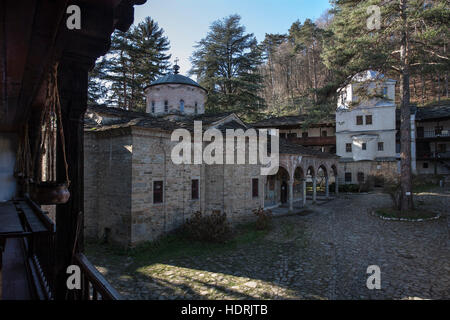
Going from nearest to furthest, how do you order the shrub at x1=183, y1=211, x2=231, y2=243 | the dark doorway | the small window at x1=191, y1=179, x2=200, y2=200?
1. the shrub at x1=183, y1=211, x2=231, y2=243
2. the small window at x1=191, y1=179, x2=200, y2=200
3. the dark doorway

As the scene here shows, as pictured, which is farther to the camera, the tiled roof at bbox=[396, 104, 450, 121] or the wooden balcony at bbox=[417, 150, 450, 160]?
the wooden balcony at bbox=[417, 150, 450, 160]

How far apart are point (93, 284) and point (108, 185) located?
33.5 feet

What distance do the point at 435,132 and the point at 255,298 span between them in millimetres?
35775

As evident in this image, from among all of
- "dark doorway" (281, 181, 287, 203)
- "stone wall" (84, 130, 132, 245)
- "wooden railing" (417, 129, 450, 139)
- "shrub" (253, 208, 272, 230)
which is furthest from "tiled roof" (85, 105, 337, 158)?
"wooden railing" (417, 129, 450, 139)

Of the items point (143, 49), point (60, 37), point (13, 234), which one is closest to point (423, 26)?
point (60, 37)

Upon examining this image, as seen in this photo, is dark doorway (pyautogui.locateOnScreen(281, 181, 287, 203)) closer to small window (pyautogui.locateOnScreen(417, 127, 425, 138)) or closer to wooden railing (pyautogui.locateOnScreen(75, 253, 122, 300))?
wooden railing (pyautogui.locateOnScreen(75, 253, 122, 300))

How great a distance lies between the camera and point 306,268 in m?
8.54

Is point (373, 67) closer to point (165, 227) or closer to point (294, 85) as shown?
point (165, 227)

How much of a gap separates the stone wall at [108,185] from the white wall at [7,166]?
9.13 ft

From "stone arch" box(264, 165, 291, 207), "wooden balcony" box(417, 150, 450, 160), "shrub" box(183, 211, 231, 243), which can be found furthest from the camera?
"wooden balcony" box(417, 150, 450, 160)

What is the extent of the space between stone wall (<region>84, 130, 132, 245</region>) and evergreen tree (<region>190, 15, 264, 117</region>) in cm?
1637

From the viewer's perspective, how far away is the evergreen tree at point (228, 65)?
87.1 ft

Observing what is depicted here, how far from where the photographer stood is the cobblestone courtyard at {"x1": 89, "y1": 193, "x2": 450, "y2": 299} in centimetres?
700

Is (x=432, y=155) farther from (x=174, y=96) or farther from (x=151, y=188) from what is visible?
(x=151, y=188)
